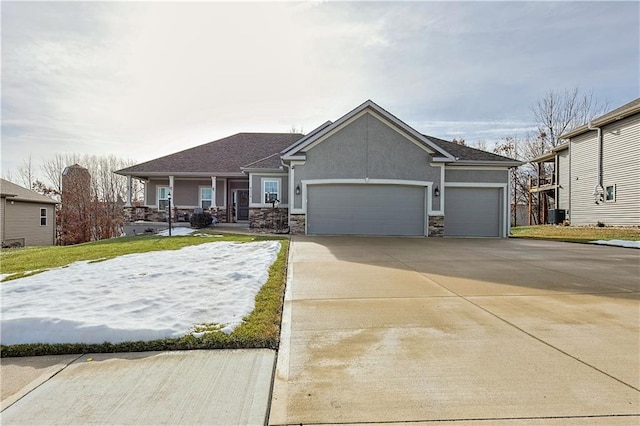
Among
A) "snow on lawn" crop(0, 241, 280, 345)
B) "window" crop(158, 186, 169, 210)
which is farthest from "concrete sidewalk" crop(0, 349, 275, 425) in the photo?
"window" crop(158, 186, 169, 210)

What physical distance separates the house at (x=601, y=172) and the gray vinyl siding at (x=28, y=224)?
1338 inches

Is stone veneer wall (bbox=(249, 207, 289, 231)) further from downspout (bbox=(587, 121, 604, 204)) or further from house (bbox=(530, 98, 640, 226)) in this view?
downspout (bbox=(587, 121, 604, 204))

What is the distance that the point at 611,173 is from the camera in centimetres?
1917

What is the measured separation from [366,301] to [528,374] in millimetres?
2375

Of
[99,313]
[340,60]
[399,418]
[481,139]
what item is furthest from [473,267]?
[481,139]

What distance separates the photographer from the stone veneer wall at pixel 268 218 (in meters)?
16.4

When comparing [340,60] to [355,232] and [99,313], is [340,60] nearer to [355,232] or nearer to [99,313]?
[355,232]

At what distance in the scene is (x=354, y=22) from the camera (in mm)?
9656

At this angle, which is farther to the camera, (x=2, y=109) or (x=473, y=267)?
(x=2, y=109)

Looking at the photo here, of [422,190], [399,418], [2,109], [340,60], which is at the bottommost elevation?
[399,418]

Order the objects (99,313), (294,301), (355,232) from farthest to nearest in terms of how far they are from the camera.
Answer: (355,232), (294,301), (99,313)

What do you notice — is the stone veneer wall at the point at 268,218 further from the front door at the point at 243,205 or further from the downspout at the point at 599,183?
the downspout at the point at 599,183

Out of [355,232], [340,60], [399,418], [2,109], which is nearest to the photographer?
[399,418]

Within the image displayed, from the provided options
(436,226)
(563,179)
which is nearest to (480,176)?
(436,226)
